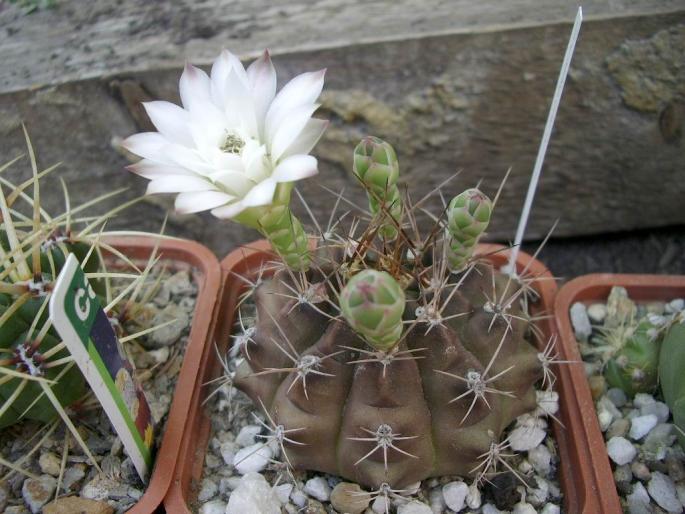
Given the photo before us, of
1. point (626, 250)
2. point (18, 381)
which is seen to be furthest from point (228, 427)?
point (626, 250)

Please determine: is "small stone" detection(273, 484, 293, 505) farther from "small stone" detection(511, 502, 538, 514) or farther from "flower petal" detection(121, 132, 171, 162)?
"flower petal" detection(121, 132, 171, 162)

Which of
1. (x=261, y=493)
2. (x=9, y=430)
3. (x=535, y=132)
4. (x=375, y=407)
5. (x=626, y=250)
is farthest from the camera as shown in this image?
(x=626, y=250)

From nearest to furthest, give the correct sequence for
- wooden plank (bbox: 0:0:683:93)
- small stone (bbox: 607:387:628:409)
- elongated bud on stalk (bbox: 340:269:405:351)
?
elongated bud on stalk (bbox: 340:269:405:351) < small stone (bbox: 607:387:628:409) < wooden plank (bbox: 0:0:683:93)

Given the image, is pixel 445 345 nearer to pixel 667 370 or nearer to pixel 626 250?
pixel 667 370

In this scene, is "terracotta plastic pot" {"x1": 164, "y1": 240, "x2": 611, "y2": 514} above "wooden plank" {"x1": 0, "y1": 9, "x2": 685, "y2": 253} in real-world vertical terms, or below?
below

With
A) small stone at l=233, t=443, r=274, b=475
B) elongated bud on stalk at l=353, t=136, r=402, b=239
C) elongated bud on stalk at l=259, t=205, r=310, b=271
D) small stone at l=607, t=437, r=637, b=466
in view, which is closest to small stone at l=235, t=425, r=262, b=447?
small stone at l=233, t=443, r=274, b=475

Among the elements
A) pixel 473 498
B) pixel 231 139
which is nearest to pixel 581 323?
pixel 473 498

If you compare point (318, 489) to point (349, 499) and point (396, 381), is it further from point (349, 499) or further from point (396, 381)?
point (396, 381)
